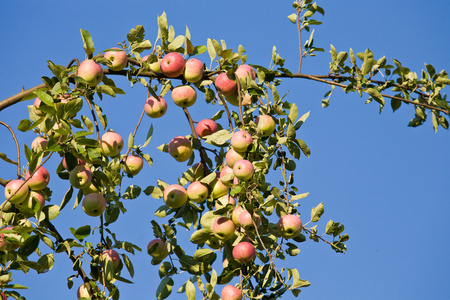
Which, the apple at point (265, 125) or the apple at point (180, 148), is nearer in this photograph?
the apple at point (265, 125)

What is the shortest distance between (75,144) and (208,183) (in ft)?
2.36

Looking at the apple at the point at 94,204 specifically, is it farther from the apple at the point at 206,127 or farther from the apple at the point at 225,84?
the apple at the point at 225,84

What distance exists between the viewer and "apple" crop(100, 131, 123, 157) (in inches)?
105

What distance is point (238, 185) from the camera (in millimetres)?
2430

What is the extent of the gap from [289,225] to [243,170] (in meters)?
0.35

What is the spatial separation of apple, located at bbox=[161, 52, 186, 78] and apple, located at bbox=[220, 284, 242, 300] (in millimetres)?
1100

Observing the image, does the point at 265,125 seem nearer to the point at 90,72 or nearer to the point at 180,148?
the point at 180,148

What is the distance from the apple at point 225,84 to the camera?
8.88 feet

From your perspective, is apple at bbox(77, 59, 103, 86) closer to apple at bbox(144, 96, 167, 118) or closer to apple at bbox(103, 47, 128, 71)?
apple at bbox(103, 47, 128, 71)

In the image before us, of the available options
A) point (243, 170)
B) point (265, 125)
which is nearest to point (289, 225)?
point (243, 170)

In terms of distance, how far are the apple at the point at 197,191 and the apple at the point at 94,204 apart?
0.44 metres

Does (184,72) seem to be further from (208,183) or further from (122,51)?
(208,183)

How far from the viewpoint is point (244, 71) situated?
2686mm

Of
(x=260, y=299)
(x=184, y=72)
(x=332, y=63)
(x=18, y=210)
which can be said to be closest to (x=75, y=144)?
(x=18, y=210)
